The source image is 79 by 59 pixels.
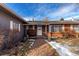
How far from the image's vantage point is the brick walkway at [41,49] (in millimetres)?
5258

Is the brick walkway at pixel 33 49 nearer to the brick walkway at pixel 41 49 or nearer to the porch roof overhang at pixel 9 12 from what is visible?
the brick walkway at pixel 41 49

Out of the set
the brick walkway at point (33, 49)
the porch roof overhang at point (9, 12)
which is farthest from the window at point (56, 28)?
the porch roof overhang at point (9, 12)

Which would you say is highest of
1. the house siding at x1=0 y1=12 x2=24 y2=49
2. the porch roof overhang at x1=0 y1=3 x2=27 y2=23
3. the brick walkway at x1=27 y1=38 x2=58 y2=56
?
the porch roof overhang at x1=0 y1=3 x2=27 y2=23

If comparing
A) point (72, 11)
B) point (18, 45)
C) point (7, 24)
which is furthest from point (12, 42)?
point (72, 11)

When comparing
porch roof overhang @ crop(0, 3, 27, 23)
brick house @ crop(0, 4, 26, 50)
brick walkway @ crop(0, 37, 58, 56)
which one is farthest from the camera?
brick walkway @ crop(0, 37, 58, 56)

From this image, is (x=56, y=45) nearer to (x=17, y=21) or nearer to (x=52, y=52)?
(x=52, y=52)

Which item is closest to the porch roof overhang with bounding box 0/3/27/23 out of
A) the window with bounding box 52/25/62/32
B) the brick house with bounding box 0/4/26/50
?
the brick house with bounding box 0/4/26/50

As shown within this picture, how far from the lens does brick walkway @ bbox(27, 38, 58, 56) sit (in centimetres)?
526

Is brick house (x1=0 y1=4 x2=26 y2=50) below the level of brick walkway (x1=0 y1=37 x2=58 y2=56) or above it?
→ above

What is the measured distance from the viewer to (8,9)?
5.10 m

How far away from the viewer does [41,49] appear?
529 centimetres

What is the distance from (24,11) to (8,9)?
0.47 m

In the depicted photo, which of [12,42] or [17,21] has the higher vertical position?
[17,21]

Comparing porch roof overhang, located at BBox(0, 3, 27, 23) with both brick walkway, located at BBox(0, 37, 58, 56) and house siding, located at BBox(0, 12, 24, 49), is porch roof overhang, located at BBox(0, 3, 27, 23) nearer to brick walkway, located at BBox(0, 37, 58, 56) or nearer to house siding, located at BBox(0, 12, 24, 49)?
house siding, located at BBox(0, 12, 24, 49)
